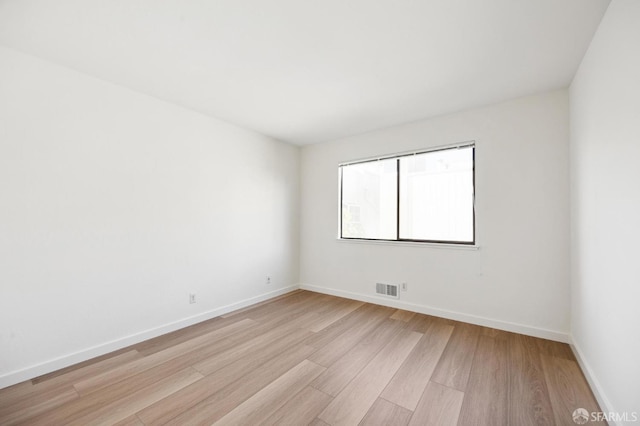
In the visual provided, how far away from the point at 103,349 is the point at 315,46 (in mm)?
3278

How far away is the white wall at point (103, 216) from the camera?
6.80ft

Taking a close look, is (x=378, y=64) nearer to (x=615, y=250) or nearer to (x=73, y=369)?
(x=615, y=250)

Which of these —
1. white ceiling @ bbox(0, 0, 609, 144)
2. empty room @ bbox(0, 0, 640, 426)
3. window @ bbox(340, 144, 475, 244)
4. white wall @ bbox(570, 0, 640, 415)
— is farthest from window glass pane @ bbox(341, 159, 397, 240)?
white wall @ bbox(570, 0, 640, 415)

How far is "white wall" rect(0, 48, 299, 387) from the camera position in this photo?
2072 millimetres

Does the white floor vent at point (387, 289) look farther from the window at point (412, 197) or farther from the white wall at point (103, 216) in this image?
the white wall at point (103, 216)

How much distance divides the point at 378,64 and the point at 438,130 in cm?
154

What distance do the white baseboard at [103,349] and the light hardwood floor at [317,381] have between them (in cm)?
7

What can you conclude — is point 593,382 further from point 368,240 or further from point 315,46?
point 315,46

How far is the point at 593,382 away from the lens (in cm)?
186

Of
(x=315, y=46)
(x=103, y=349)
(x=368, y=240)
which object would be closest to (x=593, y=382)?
(x=368, y=240)

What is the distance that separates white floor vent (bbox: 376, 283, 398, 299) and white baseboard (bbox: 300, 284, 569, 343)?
0.08m

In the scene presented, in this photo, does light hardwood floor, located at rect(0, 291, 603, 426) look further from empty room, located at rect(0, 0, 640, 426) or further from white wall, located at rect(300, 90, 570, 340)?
white wall, located at rect(300, 90, 570, 340)

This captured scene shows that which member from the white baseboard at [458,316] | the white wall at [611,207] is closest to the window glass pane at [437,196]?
the white baseboard at [458,316]

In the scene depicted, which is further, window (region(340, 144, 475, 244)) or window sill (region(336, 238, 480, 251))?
window (region(340, 144, 475, 244))
